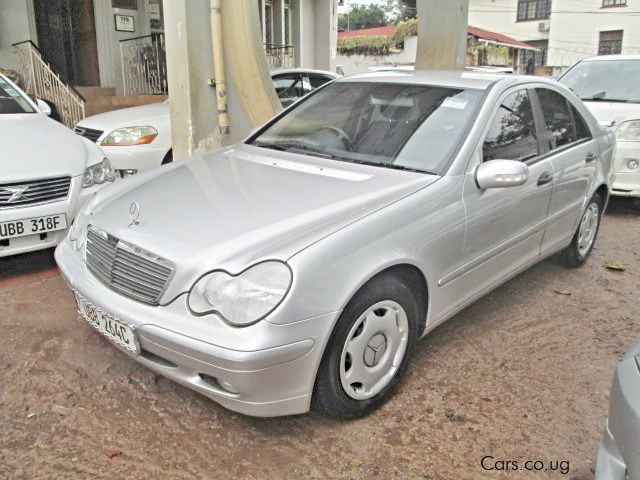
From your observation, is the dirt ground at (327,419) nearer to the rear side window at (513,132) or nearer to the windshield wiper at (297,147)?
the rear side window at (513,132)

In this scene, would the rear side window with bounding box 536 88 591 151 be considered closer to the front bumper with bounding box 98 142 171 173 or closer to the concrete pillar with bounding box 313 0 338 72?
the front bumper with bounding box 98 142 171 173

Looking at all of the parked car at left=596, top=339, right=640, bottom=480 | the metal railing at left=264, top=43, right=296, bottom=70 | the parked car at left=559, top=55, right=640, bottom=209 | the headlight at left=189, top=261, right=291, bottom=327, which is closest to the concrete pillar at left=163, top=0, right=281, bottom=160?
the headlight at left=189, top=261, right=291, bottom=327

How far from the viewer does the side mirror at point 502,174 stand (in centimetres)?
298

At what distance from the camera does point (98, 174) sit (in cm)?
445

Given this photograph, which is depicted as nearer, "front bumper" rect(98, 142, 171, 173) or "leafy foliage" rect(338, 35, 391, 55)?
"front bumper" rect(98, 142, 171, 173)

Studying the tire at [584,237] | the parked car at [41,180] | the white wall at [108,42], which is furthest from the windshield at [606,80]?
the white wall at [108,42]

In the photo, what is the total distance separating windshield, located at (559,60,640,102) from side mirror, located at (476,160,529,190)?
4.77 meters

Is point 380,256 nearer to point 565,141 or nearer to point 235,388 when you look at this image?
point 235,388

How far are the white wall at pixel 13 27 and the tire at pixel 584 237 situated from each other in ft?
31.0

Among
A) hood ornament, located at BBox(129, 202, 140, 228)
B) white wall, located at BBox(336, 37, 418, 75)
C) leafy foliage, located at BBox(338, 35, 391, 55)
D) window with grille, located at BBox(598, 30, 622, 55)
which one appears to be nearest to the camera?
hood ornament, located at BBox(129, 202, 140, 228)

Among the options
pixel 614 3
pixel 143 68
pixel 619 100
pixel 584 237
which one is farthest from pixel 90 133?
pixel 614 3

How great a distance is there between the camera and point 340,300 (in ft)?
7.71

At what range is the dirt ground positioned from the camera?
7.89 feet

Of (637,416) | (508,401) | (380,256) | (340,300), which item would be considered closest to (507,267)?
(508,401)
